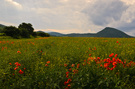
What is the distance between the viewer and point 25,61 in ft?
15.0

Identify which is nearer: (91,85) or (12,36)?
(91,85)

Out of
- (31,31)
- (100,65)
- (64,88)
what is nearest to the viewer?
(64,88)

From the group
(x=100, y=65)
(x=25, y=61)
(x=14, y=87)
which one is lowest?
(x=14, y=87)

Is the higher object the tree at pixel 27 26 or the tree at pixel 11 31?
the tree at pixel 27 26

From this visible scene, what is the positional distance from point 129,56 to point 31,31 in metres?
59.5

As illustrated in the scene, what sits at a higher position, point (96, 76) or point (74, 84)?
point (96, 76)

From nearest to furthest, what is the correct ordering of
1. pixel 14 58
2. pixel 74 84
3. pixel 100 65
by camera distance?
pixel 74 84 < pixel 100 65 < pixel 14 58

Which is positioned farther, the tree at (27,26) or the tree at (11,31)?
the tree at (27,26)

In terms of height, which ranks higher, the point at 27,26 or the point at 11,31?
the point at 27,26

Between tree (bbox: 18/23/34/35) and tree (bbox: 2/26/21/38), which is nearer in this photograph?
tree (bbox: 2/26/21/38)

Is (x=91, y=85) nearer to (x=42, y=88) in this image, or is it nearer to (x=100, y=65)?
(x=100, y=65)

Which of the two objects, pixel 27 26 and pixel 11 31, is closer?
pixel 11 31

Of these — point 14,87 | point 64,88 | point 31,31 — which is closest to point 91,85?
point 64,88

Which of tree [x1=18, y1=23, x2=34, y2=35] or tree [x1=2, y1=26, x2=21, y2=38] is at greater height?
tree [x1=18, y1=23, x2=34, y2=35]
